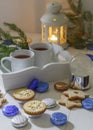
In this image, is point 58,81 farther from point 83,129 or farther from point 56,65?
point 83,129

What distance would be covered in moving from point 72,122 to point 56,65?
0.73ft

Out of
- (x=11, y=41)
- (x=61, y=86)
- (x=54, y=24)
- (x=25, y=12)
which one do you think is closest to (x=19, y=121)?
(x=61, y=86)

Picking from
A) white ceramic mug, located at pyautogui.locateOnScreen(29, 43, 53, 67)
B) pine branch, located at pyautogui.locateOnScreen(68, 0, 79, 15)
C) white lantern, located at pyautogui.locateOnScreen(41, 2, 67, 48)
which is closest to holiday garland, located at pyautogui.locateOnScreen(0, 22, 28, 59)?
white ceramic mug, located at pyautogui.locateOnScreen(29, 43, 53, 67)

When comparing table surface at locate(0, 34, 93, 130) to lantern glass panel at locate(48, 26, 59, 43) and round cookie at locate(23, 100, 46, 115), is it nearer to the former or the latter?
round cookie at locate(23, 100, 46, 115)

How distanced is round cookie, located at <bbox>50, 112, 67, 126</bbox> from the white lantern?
0.56 metres

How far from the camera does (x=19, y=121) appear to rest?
25.9 inches

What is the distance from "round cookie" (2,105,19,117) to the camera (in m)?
0.70

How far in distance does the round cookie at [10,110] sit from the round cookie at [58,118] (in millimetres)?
92

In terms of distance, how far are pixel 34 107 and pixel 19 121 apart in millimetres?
59

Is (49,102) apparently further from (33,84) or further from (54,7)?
(54,7)

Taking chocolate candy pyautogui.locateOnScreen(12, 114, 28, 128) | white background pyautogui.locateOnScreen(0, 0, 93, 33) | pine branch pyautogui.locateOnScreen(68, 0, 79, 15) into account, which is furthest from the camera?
white background pyautogui.locateOnScreen(0, 0, 93, 33)

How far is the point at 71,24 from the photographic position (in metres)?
1.29

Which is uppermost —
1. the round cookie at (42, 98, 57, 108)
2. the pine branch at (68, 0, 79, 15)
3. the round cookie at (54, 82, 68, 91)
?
the pine branch at (68, 0, 79, 15)

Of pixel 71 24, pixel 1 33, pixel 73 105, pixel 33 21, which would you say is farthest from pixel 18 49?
pixel 33 21
